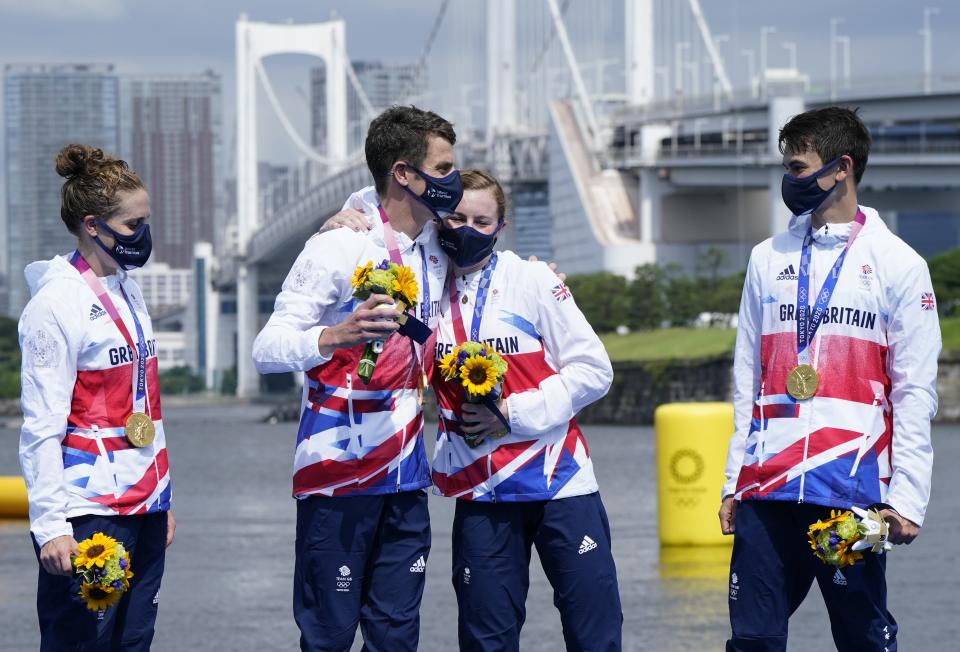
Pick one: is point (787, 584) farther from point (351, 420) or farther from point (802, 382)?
point (351, 420)

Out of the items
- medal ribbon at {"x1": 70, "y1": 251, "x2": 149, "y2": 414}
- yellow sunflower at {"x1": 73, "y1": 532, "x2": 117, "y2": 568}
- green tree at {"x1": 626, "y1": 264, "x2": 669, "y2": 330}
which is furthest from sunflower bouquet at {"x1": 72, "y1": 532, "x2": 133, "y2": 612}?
green tree at {"x1": 626, "y1": 264, "x2": 669, "y2": 330}

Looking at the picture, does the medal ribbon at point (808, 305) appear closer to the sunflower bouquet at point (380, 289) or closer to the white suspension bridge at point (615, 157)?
the sunflower bouquet at point (380, 289)

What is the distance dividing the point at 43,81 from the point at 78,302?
171 meters

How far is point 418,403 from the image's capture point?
500cm

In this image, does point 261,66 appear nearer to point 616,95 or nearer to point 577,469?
point 616,95

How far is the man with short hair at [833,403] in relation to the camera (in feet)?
15.7

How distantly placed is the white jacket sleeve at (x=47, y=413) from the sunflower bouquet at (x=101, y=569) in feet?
0.28

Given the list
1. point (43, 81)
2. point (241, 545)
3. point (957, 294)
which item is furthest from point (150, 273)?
point (241, 545)

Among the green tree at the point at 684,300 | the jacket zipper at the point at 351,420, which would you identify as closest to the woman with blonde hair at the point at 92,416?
the jacket zipper at the point at 351,420

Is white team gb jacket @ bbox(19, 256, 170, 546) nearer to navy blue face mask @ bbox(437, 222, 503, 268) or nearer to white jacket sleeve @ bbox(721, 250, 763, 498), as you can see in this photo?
navy blue face mask @ bbox(437, 222, 503, 268)

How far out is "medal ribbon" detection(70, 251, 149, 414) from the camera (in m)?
4.93

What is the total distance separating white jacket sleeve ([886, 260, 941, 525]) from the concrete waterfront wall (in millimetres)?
40157

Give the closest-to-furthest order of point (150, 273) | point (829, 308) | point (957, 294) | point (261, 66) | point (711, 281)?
1. point (829, 308)
2. point (957, 294)
3. point (711, 281)
4. point (261, 66)
5. point (150, 273)

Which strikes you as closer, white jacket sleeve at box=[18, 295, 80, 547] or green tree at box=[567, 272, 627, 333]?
white jacket sleeve at box=[18, 295, 80, 547]
